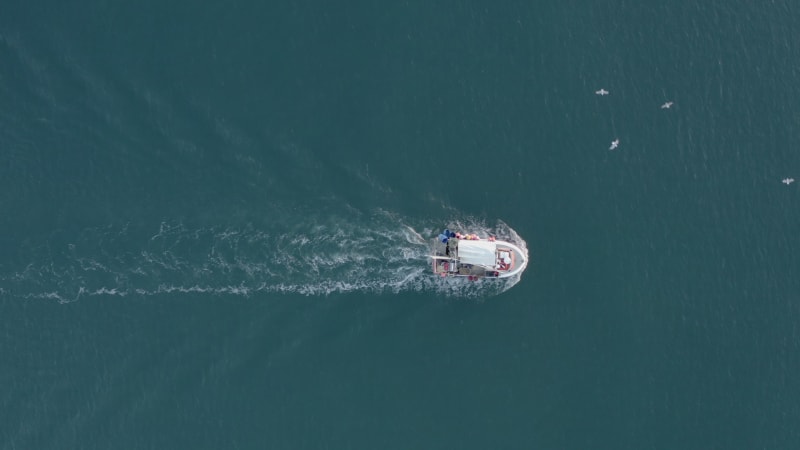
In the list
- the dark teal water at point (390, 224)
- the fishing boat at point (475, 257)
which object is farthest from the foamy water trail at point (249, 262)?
the fishing boat at point (475, 257)

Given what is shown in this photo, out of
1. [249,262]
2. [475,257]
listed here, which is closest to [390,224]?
[475,257]

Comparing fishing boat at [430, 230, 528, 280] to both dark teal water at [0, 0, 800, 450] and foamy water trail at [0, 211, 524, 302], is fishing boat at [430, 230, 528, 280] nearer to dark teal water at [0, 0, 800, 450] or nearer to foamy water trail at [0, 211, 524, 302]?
foamy water trail at [0, 211, 524, 302]

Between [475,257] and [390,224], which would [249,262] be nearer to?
[390,224]

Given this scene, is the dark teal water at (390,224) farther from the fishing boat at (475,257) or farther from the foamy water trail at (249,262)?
the fishing boat at (475,257)

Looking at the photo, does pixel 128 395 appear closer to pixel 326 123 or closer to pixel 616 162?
pixel 326 123

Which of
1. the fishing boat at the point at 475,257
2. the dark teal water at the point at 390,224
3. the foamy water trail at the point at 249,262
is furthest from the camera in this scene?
the foamy water trail at the point at 249,262
